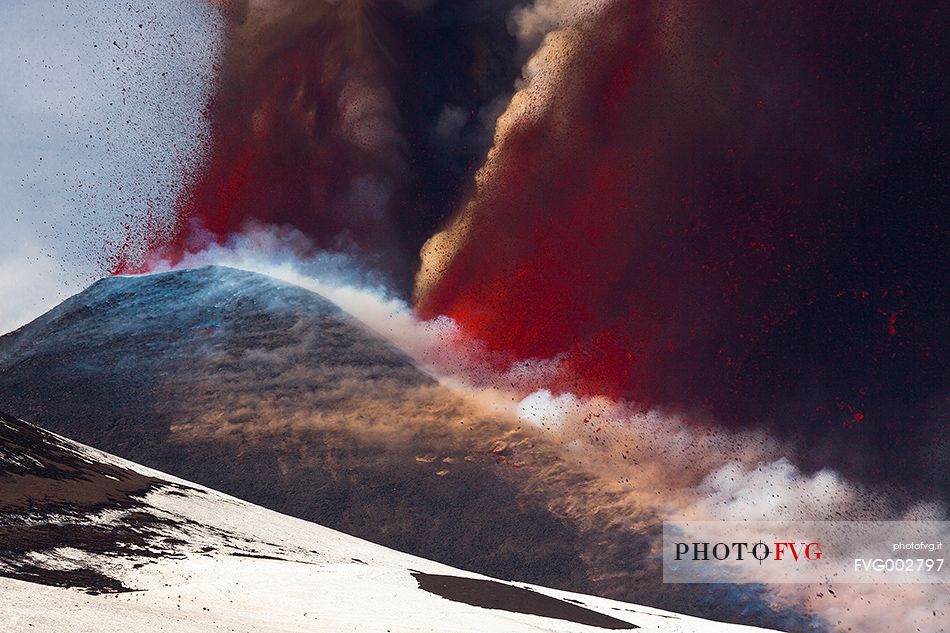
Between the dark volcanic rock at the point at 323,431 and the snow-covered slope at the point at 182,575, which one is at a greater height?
the dark volcanic rock at the point at 323,431

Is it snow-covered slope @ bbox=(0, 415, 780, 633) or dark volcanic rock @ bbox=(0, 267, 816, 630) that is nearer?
snow-covered slope @ bbox=(0, 415, 780, 633)

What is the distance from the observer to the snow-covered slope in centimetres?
1745

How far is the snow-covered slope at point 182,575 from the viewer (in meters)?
17.5

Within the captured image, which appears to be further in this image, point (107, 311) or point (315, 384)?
point (107, 311)

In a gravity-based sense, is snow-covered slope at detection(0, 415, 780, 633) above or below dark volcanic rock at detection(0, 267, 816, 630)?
below

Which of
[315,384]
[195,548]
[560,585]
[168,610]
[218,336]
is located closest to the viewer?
[168,610]

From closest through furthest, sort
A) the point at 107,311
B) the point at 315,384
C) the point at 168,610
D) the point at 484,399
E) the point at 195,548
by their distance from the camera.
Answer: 1. the point at 168,610
2. the point at 195,548
3. the point at 484,399
4. the point at 315,384
5. the point at 107,311

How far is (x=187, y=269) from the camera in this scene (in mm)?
83312

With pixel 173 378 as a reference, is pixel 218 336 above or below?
above

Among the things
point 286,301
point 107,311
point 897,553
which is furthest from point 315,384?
point 897,553

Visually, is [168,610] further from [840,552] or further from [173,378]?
[173,378]

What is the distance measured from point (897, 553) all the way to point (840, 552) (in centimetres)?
404

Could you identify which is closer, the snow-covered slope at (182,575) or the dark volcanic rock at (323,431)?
the snow-covered slope at (182,575)

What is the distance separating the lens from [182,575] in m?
22.0
